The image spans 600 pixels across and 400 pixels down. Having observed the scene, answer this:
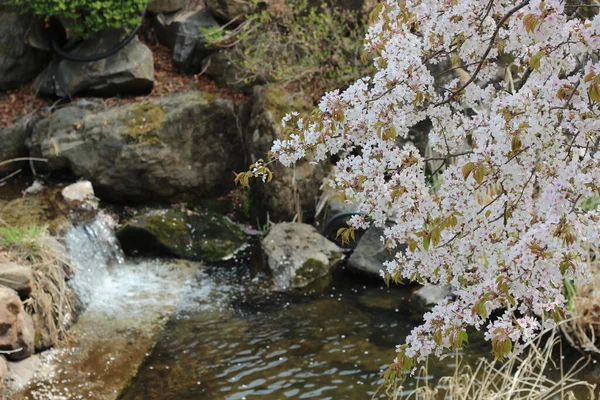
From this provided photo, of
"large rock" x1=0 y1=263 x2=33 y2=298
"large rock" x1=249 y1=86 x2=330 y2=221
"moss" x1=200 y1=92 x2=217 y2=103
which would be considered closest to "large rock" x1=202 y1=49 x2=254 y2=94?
"moss" x1=200 y1=92 x2=217 y2=103

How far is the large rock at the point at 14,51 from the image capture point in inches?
301

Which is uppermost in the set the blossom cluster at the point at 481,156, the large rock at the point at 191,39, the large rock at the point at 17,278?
the large rock at the point at 191,39

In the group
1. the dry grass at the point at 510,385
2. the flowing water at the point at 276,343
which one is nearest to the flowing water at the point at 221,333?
the flowing water at the point at 276,343

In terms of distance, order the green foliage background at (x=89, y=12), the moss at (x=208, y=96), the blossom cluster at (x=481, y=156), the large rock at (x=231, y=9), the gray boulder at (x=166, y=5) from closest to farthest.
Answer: the blossom cluster at (x=481, y=156) < the green foliage background at (x=89, y=12) < the moss at (x=208, y=96) < the large rock at (x=231, y=9) < the gray boulder at (x=166, y=5)

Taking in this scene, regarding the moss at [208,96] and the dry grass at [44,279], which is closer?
the dry grass at [44,279]

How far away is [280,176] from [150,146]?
4.66ft

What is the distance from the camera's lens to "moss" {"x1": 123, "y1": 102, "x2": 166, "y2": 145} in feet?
22.8

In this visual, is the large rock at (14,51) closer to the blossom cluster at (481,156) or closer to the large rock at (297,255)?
the large rock at (297,255)

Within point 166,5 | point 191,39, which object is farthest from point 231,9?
point 166,5

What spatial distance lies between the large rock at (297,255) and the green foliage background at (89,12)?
9.84ft

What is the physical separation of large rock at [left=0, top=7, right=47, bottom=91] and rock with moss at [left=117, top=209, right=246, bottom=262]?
2616 millimetres

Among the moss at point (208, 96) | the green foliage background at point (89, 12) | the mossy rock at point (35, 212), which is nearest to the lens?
the mossy rock at point (35, 212)

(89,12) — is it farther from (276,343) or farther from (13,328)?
(276,343)

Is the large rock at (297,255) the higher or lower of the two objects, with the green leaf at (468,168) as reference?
lower
